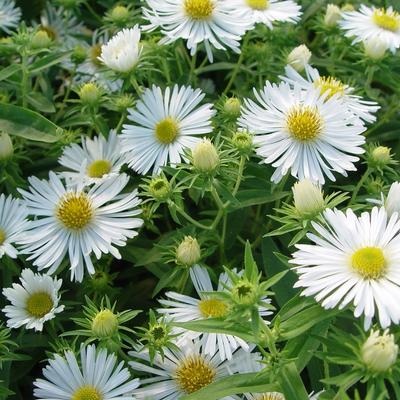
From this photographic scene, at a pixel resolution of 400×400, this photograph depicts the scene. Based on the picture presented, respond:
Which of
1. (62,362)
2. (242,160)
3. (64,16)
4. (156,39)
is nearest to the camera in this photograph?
(62,362)

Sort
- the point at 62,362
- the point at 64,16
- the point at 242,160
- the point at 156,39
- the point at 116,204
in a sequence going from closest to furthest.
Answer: the point at 62,362 → the point at 242,160 → the point at 116,204 → the point at 156,39 → the point at 64,16

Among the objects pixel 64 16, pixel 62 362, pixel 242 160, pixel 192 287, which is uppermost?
pixel 64 16

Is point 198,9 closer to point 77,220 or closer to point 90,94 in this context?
point 90,94

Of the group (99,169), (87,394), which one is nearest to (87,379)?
(87,394)

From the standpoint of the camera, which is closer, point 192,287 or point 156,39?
point 192,287

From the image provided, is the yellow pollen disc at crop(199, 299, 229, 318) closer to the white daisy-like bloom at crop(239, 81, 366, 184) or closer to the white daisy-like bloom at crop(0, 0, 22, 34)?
the white daisy-like bloom at crop(239, 81, 366, 184)

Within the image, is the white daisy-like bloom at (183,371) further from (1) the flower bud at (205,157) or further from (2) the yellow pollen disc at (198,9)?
(2) the yellow pollen disc at (198,9)

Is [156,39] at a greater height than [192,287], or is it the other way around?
[156,39]

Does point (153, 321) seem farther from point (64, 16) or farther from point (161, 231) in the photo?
point (64, 16)

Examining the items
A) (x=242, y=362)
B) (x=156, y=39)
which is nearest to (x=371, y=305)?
(x=242, y=362)
